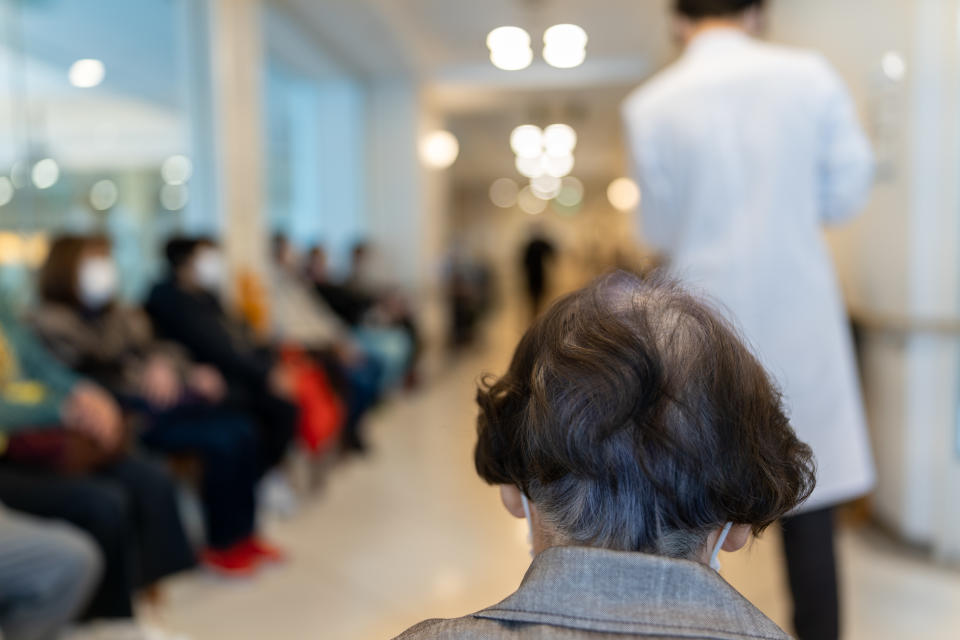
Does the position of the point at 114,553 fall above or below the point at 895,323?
below

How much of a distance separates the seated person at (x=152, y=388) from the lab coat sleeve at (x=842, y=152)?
2.09 m

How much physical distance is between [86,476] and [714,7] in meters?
1.87

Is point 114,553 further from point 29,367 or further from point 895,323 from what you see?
point 895,323

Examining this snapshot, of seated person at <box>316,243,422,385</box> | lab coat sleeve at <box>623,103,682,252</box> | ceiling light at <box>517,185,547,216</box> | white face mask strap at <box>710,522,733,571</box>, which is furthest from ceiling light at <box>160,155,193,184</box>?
ceiling light at <box>517,185,547,216</box>

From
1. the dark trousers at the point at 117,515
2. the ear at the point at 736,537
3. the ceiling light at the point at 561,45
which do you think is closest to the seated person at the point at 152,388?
the dark trousers at the point at 117,515

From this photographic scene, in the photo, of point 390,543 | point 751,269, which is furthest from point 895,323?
point 390,543

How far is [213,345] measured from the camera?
313 cm

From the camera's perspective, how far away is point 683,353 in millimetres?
608

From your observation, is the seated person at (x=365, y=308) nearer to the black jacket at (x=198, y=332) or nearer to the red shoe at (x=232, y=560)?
the black jacket at (x=198, y=332)

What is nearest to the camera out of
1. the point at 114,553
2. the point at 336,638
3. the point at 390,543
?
the point at 114,553

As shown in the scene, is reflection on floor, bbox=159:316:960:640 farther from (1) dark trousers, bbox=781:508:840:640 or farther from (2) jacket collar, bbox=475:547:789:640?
(2) jacket collar, bbox=475:547:789:640

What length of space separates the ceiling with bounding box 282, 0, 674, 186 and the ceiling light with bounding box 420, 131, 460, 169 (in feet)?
0.92

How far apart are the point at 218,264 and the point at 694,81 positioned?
2370 mm

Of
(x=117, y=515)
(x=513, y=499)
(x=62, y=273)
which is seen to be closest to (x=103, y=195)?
(x=62, y=273)
